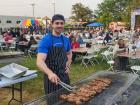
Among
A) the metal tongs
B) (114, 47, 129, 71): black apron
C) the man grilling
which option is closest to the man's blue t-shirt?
the man grilling

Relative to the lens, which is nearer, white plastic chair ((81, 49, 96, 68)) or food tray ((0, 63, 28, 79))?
food tray ((0, 63, 28, 79))

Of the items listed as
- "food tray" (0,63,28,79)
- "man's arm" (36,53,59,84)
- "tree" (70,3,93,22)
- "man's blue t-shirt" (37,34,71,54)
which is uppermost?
"tree" (70,3,93,22)

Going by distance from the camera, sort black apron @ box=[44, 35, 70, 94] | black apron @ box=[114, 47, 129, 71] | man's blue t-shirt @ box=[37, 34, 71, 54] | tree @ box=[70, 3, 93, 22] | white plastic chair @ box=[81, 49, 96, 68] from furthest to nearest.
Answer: tree @ box=[70, 3, 93, 22]
white plastic chair @ box=[81, 49, 96, 68]
black apron @ box=[114, 47, 129, 71]
black apron @ box=[44, 35, 70, 94]
man's blue t-shirt @ box=[37, 34, 71, 54]

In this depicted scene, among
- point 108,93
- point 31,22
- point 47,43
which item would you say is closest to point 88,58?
point 108,93

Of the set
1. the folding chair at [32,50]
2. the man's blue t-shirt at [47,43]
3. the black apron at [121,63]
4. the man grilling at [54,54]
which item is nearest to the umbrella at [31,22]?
the folding chair at [32,50]

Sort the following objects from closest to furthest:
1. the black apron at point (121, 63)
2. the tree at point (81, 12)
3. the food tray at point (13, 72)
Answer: the food tray at point (13, 72), the black apron at point (121, 63), the tree at point (81, 12)

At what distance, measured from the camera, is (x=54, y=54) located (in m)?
4.11

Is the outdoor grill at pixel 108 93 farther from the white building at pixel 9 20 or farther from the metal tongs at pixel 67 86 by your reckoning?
the white building at pixel 9 20

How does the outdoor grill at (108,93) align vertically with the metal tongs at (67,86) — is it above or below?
below

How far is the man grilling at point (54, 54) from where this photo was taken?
3.90 meters

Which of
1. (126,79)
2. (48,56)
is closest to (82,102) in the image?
(48,56)

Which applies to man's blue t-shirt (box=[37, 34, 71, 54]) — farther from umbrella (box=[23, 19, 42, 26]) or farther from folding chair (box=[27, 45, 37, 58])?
umbrella (box=[23, 19, 42, 26])

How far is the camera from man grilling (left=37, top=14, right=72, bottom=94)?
12.8ft

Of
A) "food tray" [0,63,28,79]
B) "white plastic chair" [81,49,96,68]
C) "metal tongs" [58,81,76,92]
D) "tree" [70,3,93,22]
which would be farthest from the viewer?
"tree" [70,3,93,22]
